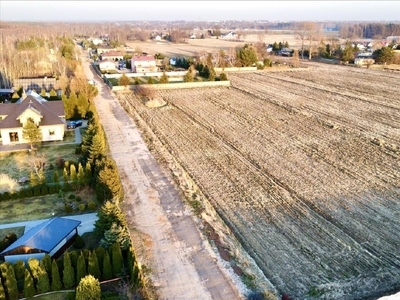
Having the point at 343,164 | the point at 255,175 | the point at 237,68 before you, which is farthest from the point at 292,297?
the point at 237,68

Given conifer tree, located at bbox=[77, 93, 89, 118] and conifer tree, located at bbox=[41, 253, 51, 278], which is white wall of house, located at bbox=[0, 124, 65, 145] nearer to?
conifer tree, located at bbox=[77, 93, 89, 118]

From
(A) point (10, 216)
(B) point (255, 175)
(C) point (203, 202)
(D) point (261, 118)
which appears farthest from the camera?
(D) point (261, 118)

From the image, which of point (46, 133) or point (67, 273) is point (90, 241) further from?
point (46, 133)

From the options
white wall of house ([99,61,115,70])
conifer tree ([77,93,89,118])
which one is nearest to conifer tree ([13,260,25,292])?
conifer tree ([77,93,89,118])

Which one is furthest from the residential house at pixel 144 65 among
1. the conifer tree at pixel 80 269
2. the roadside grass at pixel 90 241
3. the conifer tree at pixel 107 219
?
the conifer tree at pixel 80 269

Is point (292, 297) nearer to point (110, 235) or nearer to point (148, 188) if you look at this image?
point (110, 235)

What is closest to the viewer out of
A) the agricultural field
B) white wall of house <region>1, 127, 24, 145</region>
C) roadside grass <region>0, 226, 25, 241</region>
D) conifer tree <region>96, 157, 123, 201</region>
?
the agricultural field
